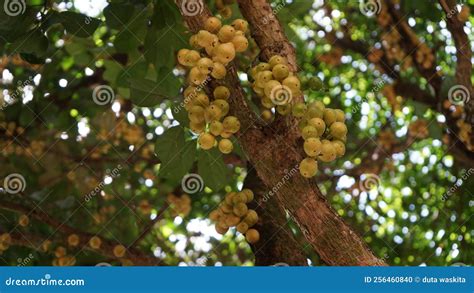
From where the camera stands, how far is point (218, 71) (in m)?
1.88

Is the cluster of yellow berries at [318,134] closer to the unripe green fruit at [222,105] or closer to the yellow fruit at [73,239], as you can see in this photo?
the unripe green fruit at [222,105]

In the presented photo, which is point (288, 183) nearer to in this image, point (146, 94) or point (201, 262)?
point (146, 94)

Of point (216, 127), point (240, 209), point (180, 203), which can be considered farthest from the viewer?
point (180, 203)

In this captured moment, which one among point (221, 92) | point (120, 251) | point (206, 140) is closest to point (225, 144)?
point (206, 140)

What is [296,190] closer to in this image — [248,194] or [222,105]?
[222,105]

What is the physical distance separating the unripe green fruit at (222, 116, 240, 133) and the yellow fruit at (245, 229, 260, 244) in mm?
554

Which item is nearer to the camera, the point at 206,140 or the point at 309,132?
the point at 309,132

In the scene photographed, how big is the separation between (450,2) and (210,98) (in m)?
1.53

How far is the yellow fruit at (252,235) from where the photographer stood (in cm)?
234

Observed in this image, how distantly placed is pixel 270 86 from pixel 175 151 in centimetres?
49

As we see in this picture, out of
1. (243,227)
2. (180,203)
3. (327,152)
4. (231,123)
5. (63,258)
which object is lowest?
(63,258)

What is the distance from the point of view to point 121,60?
3.53m

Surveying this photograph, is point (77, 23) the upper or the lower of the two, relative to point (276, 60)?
lower

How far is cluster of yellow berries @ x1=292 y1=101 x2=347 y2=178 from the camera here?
1823mm
